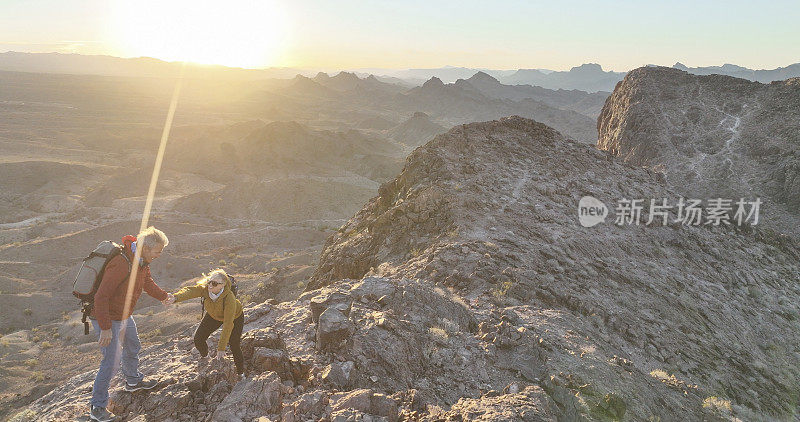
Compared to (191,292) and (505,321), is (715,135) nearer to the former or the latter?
(505,321)

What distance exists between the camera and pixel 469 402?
5.23 m

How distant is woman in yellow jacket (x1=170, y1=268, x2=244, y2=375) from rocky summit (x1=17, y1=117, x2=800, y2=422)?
1.17 feet

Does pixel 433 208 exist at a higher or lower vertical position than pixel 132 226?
higher

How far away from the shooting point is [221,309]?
5.54 meters

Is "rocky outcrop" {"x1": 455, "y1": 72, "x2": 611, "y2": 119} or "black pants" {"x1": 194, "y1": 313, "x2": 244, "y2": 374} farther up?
"rocky outcrop" {"x1": 455, "y1": 72, "x2": 611, "y2": 119}

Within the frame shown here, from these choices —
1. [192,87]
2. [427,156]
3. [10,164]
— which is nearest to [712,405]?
[427,156]

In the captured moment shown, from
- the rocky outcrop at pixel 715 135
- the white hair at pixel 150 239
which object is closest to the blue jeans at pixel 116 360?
the white hair at pixel 150 239

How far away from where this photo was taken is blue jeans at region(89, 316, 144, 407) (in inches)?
201

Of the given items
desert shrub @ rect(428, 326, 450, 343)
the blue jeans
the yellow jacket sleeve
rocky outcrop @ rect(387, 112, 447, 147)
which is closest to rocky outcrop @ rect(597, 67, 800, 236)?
desert shrub @ rect(428, 326, 450, 343)

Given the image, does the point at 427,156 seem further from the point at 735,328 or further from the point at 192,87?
the point at 192,87

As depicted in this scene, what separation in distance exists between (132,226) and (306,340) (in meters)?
33.3

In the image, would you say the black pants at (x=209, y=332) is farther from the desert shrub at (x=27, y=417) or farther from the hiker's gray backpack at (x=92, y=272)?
the desert shrub at (x=27, y=417)

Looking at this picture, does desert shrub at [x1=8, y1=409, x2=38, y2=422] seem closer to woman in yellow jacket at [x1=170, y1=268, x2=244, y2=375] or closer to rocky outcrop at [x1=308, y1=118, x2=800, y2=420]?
woman in yellow jacket at [x1=170, y1=268, x2=244, y2=375]

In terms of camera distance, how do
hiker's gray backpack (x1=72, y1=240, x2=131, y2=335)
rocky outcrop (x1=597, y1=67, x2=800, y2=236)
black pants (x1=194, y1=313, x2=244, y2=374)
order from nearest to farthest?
hiker's gray backpack (x1=72, y1=240, x2=131, y2=335), black pants (x1=194, y1=313, x2=244, y2=374), rocky outcrop (x1=597, y1=67, x2=800, y2=236)
